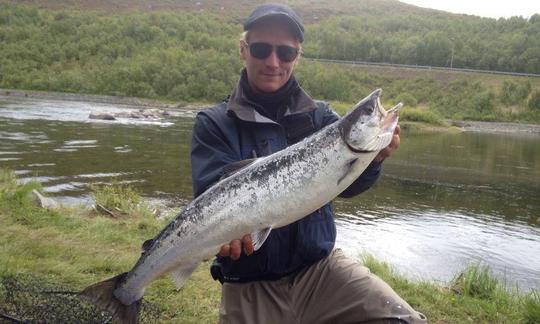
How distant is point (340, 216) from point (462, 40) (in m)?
109

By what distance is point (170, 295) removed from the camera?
5.76 metres

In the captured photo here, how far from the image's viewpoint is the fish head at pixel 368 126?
11.6 feet

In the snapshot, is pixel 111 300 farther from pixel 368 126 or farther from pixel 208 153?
pixel 368 126

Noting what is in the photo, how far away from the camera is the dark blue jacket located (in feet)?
13.5

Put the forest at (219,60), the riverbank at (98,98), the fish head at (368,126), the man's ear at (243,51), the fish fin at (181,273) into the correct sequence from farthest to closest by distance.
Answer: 1. the forest at (219,60)
2. the riverbank at (98,98)
3. the man's ear at (243,51)
4. the fish fin at (181,273)
5. the fish head at (368,126)

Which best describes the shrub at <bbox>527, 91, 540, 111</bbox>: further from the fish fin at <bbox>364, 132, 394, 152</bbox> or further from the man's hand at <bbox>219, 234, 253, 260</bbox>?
the man's hand at <bbox>219, 234, 253, 260</bbox>

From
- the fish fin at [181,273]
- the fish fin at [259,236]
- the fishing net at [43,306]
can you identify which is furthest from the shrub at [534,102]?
the fish fin at [181,273]

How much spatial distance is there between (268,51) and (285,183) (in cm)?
135

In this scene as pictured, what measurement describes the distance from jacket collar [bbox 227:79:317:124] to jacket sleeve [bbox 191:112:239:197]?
0.75ft

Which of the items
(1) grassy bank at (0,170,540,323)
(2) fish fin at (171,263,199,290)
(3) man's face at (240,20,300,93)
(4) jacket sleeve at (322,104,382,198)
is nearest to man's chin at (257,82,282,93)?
(3) man's face at (240,20,300,93)

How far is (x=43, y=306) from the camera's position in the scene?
4.53m

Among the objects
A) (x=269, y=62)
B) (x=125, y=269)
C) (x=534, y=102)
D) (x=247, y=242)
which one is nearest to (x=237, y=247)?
(x=247, y=242)

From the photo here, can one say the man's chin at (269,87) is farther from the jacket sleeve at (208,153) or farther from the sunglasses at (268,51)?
the jacket sleeve at (208,153)

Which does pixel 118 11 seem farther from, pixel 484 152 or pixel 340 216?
pixel 340 216
